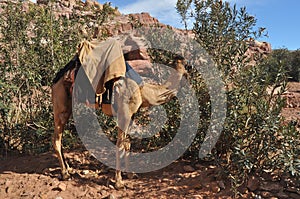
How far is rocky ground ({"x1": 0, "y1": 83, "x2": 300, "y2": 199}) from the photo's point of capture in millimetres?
4031

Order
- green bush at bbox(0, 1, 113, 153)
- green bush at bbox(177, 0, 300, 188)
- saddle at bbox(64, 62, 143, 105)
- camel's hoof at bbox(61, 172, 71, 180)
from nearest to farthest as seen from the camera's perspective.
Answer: green bush at bbox(177, 0, 300, 188) < saddle at bbox(64, 62, 143, 105) < camel's hoof at bbox(61, 172, 71, 180) < green bush at bbox(0, 1, 113, 153)

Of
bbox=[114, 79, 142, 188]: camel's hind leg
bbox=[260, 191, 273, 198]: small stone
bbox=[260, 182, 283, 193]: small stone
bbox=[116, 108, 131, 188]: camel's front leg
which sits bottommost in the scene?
bbox=[260, 191, 273, 198]: small stone

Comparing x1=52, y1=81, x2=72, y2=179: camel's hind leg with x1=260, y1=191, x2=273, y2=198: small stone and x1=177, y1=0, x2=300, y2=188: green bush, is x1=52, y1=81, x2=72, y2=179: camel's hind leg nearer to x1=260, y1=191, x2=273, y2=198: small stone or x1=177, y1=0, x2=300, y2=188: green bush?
x1=177, y1=0, x2=300, y2=188: green bush

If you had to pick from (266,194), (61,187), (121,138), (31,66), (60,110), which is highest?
(31,66)

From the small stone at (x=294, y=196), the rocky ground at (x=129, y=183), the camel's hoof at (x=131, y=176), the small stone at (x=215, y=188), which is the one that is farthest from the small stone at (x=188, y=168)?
the small stone at (x=294, y=196)

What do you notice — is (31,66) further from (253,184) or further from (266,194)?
(266,194)

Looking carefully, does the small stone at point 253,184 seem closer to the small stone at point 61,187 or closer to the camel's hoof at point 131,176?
the camel's hoof at point 131,176

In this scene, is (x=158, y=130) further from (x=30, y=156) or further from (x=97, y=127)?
(x=30, y=156)

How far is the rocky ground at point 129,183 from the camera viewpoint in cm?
403

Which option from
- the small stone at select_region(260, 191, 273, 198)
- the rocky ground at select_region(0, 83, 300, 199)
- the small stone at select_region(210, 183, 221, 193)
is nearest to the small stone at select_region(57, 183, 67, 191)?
the rocky ground at select_region(0, 83, 300, 199)

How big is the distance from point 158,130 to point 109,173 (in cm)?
109

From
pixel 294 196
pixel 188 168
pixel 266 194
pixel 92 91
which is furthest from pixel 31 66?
pixel 294 196

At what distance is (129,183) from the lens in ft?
15.0

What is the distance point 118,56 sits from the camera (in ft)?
14.4
